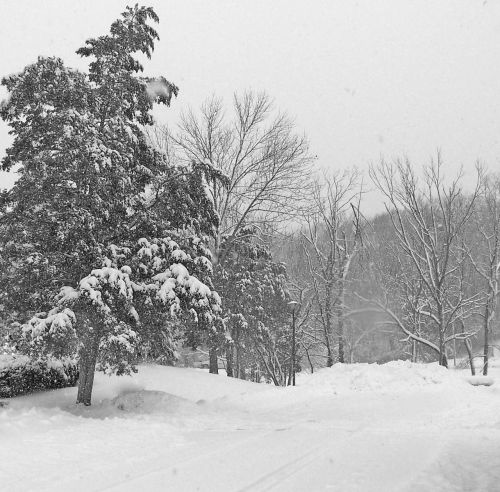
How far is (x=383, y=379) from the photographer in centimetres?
1434

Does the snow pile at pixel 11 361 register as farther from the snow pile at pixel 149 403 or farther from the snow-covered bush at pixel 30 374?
the snow pile at pixel 149 403

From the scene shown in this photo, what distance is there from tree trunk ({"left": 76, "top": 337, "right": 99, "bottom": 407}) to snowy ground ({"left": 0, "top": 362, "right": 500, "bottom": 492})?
0.40m

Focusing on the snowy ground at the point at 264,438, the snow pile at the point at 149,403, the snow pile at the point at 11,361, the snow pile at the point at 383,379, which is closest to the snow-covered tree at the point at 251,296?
the snow pile at the point at 383,379

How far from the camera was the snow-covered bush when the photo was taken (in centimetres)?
1153

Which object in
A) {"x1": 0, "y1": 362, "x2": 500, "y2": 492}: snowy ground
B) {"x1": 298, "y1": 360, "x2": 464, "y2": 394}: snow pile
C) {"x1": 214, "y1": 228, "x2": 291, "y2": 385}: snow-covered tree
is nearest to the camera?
{"x1": 0, "y1": 362, "x2": 500, "y2": 492}: snowy ground

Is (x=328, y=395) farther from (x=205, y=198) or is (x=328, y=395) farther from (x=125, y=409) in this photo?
(x=205, y=198)

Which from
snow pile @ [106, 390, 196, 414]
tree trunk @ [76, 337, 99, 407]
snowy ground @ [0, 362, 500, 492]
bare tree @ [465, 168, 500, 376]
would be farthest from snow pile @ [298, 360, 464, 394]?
bare tree @ [465, 168, 500, 376]

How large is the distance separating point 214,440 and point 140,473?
2.35m

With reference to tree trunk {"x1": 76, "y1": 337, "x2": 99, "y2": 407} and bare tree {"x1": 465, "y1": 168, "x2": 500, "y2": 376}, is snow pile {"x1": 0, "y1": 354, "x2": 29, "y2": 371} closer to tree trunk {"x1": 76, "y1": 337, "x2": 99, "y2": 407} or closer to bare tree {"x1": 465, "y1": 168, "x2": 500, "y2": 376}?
tree trunk {"x1": 76, "y1": 337, "x2": 99, "y2": 407}

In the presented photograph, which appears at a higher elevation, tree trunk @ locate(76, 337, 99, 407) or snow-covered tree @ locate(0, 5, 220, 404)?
snow-covered tree @ locate(0, 5, 220, 404)

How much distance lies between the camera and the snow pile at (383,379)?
45.3ft

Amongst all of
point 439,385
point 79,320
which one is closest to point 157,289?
point 79,320

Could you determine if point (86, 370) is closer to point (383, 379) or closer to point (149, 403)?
point (149, 403)

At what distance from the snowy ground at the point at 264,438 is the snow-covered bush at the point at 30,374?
0.55m
